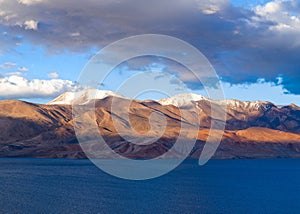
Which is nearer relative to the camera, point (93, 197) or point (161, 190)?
point (93, 197)

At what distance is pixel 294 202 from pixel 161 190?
51215 mm

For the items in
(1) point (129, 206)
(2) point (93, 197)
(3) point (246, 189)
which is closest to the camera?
(1) point (129, 206)

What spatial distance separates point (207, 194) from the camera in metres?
170

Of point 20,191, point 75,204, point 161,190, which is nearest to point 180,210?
point 75,204

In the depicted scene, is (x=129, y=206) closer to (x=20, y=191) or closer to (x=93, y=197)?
(x=93, y=197)

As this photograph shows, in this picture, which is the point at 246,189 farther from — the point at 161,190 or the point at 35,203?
the point at 35,203

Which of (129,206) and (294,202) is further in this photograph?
(294,202)

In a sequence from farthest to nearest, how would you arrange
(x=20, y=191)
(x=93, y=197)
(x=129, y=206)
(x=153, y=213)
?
(x=20, y=191) → (x=93, y=197) → (x=129, y=206) → (x=153, y=213)

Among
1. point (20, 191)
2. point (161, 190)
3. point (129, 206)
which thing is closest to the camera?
point (129, 206)

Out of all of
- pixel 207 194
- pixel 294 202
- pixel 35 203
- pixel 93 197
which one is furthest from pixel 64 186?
pixel 294 202

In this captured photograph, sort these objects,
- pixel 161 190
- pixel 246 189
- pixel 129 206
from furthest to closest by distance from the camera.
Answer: pixel 246 189
pixel 161 190
pixel 129 206

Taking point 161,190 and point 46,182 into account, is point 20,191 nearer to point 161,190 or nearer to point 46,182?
point 46,182

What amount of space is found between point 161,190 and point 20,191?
54942 millimetres

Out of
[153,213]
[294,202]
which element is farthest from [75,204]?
[294,202]
